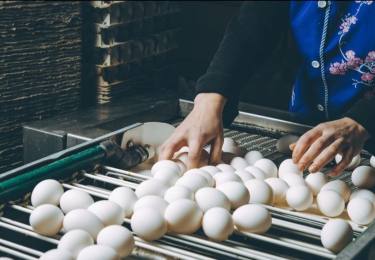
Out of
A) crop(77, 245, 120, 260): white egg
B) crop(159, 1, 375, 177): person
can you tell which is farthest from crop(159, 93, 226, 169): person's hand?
crop(77, 245, 120, 260): white egg

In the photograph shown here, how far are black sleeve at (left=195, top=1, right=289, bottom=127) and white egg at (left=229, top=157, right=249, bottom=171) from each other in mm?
226

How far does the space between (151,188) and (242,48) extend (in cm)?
82

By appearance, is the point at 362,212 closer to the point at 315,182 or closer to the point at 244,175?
the point at 315,182

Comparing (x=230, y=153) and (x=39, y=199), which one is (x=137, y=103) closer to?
(x=230, y=153)

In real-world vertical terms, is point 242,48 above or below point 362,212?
above

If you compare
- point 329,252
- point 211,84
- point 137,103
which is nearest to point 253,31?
point 211,84

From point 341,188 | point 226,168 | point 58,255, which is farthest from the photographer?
point 226,168

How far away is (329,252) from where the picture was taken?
46.6 inches

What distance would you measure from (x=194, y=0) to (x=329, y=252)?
294 centimetres

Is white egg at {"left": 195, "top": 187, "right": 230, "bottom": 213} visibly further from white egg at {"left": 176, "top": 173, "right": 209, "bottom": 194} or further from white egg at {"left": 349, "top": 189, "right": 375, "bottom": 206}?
white egg at {"left": 349, "top": 189, "right": 375, "bottom": 206}

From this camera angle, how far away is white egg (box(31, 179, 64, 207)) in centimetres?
130

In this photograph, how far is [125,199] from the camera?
1312 millimetres

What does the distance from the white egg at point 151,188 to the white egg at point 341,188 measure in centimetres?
44

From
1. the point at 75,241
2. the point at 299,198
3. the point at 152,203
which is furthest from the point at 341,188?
the point at 75,241
